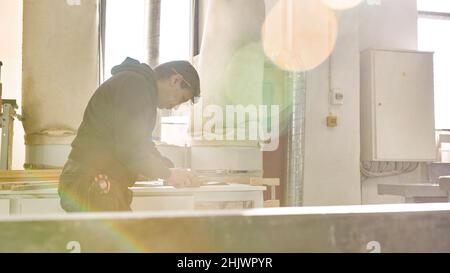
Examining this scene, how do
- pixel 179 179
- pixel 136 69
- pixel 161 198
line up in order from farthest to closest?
pixel 161 198
pixel 179 179
pixel 136 69

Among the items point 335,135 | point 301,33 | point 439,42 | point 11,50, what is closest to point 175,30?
point 301,33

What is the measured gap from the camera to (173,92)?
209 cm

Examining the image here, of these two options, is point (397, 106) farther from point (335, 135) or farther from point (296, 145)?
point (296, 145)

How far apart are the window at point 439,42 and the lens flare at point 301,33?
123cm

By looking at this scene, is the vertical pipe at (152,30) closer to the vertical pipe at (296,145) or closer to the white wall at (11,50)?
the white wall at (11,50)

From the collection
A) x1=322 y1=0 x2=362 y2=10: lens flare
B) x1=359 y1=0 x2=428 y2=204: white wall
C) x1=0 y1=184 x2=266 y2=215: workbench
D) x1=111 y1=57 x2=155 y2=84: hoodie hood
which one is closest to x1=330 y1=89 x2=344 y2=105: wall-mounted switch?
x1=359 y1=0 x2=428 y2=204: white wall

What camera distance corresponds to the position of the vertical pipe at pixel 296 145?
3814 mm

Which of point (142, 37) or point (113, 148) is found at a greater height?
point (142, 37)

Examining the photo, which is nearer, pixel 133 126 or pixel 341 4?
pixel 133 126

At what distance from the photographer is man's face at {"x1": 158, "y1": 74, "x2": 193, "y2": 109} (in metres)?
2.08

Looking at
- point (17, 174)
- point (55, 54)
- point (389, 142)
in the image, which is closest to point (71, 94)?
point (55, 54)

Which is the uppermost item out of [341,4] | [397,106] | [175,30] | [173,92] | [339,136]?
[341,4]

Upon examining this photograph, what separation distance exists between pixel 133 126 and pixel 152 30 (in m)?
2.07
